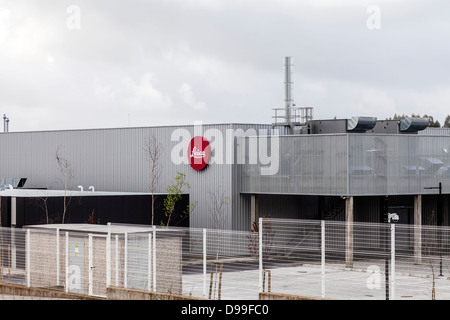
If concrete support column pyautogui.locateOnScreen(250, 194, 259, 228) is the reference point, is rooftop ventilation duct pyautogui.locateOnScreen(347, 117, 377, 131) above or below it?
above

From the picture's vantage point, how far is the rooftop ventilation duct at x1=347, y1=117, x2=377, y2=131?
49.8 m

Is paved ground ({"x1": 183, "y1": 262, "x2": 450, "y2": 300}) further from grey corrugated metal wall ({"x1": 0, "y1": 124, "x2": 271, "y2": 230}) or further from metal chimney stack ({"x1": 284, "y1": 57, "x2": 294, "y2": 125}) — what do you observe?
metal chimney stack ({"x1": 284, "y1": 57, "x2": 294, "y2": 125})

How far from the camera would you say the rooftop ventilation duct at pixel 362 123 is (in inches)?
1962

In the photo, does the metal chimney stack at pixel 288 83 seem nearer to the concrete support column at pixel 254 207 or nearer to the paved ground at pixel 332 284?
the concrete support column at pixel 254 207

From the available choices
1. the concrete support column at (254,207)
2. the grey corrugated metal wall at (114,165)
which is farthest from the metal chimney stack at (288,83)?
the concrete support column at (254,207)

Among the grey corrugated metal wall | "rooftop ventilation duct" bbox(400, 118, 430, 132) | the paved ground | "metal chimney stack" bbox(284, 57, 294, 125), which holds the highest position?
"metal chimney stack" bbox(284, 57, 294, 125)

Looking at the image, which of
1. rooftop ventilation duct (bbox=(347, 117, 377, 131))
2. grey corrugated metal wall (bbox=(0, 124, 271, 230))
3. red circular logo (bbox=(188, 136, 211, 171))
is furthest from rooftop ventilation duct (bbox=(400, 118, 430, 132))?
red circular logo (bbox=(188, 136, 211, 171))

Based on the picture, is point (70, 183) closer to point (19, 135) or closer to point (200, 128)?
point (19, 135)

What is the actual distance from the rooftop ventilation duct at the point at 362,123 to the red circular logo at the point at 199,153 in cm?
870

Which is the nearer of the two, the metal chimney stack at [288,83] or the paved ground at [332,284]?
the paved ground at [332,284]

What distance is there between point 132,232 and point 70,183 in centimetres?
3533

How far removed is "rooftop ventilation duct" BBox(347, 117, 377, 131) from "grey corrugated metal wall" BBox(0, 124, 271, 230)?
5.87 meters

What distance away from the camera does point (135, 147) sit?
2234 inches

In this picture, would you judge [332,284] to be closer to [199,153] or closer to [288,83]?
[199,153]
